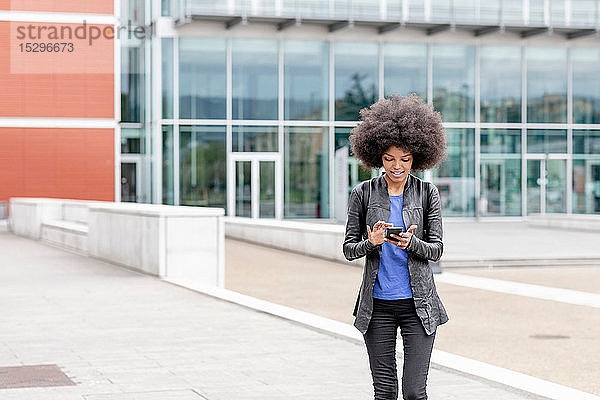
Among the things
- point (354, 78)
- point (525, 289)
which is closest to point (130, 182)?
point (354, 78)

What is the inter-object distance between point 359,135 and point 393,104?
0.22 m

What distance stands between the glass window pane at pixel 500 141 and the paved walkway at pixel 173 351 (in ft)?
84.6

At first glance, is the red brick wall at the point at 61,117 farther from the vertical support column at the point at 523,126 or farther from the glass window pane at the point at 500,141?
the vertical support column at the point at 523,126

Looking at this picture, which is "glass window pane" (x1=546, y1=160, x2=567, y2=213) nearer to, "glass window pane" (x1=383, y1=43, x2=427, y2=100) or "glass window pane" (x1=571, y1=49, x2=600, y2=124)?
"glass window pane" (x1=571, y1=49, x2=600, y2=124)

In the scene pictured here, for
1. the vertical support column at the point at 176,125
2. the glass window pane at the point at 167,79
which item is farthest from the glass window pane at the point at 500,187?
the glass window pane at the point at 167,79

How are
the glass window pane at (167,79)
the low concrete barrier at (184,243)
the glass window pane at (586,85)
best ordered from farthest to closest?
1. the glass window pane at (586,85)
2. the glass window pane at (167,79)
3. the low concrete barrier at (184,243)

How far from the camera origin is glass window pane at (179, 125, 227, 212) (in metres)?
33.8

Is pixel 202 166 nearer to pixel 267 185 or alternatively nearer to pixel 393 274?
pixel 267 185

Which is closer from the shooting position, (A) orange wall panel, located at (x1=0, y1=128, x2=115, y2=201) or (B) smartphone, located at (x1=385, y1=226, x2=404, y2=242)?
(B) smartphone, located at (x1=385, y1=226, x2=404, y2=242)

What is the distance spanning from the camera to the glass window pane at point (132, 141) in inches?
1411

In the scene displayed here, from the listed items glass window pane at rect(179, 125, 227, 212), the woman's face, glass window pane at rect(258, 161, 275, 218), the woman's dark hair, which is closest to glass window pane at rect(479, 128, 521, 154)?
glass window pane at rect(258, 161, 275, 218)

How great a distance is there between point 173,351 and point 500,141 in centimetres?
3048

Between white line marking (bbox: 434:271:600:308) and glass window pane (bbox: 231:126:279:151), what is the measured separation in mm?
18420

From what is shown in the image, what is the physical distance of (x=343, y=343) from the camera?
8.59 metres
